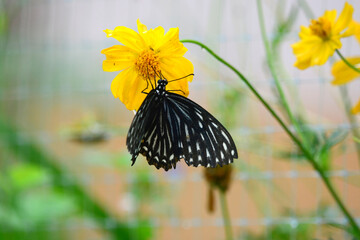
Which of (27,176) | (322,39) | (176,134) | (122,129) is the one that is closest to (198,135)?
(176,134)

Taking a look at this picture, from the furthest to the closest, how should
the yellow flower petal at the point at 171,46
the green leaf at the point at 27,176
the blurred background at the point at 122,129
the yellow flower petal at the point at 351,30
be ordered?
the green leaf at the point at 27,176 → the blurred background at the point at 122,129 → the yellow flower petal at the point at 351,30 → the yellow flower petal at the point at 171,46

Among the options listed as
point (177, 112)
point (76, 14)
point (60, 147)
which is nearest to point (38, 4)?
point (76, 14)

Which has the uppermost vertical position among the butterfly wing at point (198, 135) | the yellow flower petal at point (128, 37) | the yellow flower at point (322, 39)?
the yellow flower at point (322, 39)

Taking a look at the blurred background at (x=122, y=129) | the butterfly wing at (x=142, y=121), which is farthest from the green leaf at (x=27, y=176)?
the butterfly wing at (x=142, y=121)

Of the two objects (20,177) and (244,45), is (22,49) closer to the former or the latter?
(20,177)

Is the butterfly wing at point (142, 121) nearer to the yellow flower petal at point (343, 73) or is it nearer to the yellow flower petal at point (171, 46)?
the yellow flower petal at point (171, 46)

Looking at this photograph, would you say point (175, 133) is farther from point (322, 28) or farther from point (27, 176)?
point (27, 176)

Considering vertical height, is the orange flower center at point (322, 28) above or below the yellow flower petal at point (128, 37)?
above

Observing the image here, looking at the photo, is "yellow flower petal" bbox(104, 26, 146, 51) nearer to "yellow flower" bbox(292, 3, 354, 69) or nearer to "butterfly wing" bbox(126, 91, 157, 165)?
"butterfly wing" bbox(126, 91, 157, 165)
